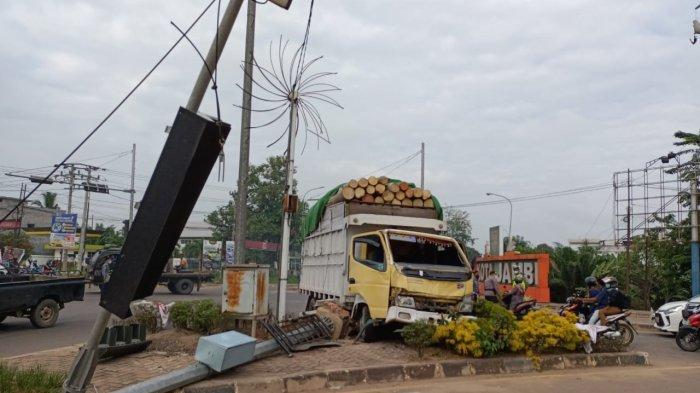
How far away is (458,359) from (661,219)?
1964 centimetres

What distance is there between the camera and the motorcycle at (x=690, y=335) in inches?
473

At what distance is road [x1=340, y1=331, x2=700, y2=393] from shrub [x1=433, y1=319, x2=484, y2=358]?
41 centimetres

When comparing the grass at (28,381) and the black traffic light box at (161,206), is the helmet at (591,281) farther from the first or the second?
the black traffic light box at (161,206)

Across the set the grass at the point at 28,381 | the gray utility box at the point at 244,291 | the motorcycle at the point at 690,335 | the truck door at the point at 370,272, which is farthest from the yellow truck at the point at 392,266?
the motorcycle at the point at 690,335

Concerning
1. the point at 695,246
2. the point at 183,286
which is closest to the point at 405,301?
the point at 695,246

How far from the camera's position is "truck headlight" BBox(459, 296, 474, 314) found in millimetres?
9777

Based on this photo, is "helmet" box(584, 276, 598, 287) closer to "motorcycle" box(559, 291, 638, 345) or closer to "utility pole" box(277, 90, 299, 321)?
"motorcycle" box(559, 291, 638, 345)

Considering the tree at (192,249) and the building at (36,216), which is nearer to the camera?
the building at (36,216)

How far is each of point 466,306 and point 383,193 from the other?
315 centimetres

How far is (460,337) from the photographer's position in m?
8.36

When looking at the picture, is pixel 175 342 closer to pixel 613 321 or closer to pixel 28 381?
pixel 28 381

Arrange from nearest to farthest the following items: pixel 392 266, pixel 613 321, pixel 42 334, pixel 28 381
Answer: pixel 28 381
pixel 392 266
pixel 613 321
pixel 42 334

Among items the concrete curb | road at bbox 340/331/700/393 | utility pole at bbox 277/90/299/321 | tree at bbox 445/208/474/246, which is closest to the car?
road at bbox 340/331/700/393

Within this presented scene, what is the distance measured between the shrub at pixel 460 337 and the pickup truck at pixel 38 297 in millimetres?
9320
